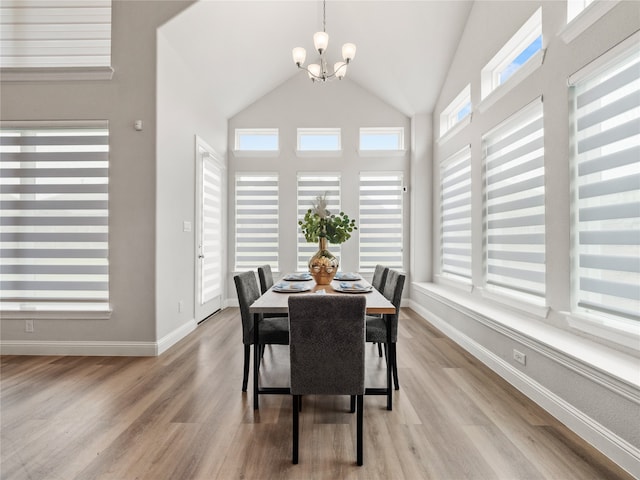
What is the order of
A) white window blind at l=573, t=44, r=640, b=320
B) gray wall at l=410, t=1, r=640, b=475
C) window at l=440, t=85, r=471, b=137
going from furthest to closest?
window at l=440, t=85, r=471, b=137
white window blind at l=573, t=44, r=640, b=320
gray wall at l=410, t=1, r=640, b=475

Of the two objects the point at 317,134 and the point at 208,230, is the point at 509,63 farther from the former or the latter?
the point at 208,230

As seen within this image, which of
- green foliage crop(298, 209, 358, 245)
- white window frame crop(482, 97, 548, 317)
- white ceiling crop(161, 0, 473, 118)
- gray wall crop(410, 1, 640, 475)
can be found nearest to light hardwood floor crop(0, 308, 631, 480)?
gray wall crop(410, 1, 640, 475)

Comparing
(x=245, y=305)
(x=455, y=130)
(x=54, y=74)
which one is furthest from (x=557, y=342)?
(x=54, y=74)

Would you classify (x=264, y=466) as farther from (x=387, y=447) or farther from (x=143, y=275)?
(x=143, y=275)

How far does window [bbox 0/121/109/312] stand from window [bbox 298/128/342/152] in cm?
305

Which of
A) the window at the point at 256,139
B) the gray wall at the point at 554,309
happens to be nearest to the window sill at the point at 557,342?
the gray wall at the point at 554,309

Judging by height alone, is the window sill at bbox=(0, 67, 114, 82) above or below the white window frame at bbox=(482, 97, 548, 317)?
above

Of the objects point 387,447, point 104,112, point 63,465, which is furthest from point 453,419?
point 104,112

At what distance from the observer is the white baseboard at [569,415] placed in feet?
5.34

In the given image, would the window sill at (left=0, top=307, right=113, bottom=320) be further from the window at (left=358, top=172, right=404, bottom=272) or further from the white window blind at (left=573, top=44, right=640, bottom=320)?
the white window blind at (left=573, top=44, right=640, bottom=320)

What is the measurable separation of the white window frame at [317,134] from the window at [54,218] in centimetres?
293

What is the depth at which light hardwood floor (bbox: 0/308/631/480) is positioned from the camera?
164cm

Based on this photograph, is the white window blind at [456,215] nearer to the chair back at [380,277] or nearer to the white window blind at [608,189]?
the chair back at [380,277]

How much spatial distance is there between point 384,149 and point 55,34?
14.4ft
